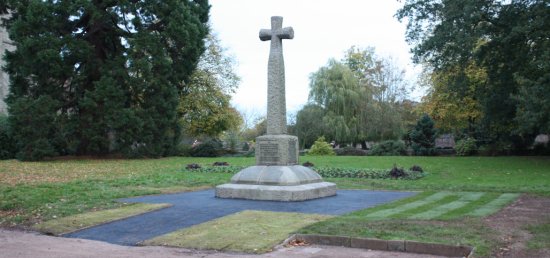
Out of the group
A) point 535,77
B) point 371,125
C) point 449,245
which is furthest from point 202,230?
point 371,125

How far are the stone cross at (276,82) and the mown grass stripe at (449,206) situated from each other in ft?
16.5

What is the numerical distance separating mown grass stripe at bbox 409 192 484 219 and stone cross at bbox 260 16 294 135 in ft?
16.5

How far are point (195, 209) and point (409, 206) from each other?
5143 millimetres

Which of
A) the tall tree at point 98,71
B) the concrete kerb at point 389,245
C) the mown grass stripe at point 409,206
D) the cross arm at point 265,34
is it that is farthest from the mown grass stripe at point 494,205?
the tall tree at point 98,71

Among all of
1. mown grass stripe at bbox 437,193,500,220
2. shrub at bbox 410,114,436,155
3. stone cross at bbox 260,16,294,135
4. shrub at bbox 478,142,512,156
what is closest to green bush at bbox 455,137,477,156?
Answer: shrub at bbox 478,142,512,156

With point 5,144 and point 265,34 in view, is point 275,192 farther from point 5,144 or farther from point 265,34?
point 5,144

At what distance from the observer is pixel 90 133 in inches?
1278

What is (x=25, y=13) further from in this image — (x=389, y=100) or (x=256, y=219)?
(x=389, y=100)

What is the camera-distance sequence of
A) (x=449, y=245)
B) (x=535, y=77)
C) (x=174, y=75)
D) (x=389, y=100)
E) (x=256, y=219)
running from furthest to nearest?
(x=389, y=100) → (x=174, y=75) → (x=535, y=77) → (x=256, y=219) → (x=449, y=245)

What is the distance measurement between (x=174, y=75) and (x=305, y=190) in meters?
24.3

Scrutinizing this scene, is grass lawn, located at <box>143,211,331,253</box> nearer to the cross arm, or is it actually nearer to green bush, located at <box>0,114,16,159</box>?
the cross arm

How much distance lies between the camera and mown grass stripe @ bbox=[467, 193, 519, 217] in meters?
11.1

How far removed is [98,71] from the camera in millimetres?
34031

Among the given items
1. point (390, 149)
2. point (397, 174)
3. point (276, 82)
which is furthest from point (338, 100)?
point (276, 82)
